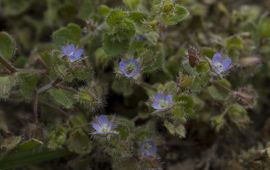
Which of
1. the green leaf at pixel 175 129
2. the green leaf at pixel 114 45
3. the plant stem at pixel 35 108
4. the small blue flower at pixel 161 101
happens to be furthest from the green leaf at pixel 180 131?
the plant stem at pixel 35 108

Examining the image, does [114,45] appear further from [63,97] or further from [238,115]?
[238,115]

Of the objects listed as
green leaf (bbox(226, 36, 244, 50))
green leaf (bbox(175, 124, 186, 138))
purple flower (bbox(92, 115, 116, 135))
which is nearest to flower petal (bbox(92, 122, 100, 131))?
purple flower (bbox(92, 115, 116, 135))

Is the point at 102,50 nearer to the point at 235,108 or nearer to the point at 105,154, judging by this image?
the point at 105,154

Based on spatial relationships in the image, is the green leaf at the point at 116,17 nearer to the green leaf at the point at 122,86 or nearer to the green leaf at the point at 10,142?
the green leaf at the point at 122,86

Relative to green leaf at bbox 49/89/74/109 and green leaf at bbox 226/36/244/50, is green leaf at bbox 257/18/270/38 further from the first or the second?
green leaf at bbox 49/89/74/109

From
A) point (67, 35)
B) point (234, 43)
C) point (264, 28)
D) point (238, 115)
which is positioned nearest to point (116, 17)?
point (67, 35)

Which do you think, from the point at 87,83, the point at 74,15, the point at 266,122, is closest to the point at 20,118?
the point at 87,83
